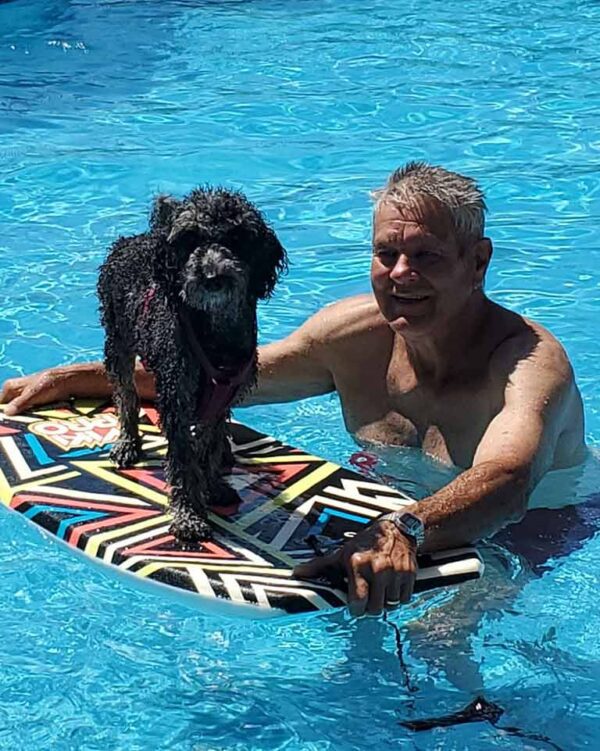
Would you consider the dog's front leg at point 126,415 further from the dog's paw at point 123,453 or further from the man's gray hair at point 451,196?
the man's gray hair at point 451,196

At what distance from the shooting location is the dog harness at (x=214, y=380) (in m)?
3.49

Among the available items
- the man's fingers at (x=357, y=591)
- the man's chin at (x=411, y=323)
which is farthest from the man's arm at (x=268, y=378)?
the man's fingers at (x=357, y=591)

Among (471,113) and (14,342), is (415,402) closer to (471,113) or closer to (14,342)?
(14,342)

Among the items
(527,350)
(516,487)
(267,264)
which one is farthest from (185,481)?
(527,350)

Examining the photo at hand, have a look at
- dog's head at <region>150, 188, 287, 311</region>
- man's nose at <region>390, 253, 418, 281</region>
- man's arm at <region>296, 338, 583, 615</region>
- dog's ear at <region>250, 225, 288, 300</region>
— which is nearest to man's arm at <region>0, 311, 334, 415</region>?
man's nose at <region>390, 253, 418, 281</region>

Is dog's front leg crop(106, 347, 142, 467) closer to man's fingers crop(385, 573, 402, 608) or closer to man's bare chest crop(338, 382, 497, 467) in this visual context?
man's bare chest crop(338, 382, 497, 467)

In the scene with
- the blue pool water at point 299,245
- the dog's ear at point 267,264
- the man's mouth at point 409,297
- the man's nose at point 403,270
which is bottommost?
the blue pool water at point 299,245

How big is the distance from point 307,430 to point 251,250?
253cm

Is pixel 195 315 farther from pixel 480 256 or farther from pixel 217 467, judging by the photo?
pixel 480 256

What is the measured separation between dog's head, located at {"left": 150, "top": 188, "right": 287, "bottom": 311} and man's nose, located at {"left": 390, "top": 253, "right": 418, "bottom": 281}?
62 cm

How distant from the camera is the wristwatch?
3.31 metres

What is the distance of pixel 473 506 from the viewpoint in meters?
3.46

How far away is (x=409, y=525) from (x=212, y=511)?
2.42ft

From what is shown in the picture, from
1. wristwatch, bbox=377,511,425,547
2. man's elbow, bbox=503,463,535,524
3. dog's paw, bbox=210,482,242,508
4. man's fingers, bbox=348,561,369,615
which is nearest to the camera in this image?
man's fingers, bbox=348,561,369,615
